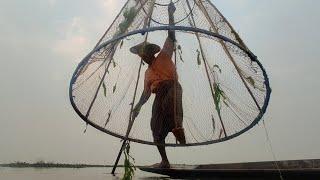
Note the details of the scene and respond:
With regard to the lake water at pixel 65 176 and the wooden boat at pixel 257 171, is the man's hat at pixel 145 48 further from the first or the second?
the lake water at pixel 65 176

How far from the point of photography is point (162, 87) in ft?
19.6

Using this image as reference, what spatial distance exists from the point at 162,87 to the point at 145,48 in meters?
0.57

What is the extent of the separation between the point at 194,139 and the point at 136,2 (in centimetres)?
187

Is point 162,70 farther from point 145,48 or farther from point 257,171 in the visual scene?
point 257,171

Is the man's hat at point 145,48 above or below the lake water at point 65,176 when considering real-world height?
above

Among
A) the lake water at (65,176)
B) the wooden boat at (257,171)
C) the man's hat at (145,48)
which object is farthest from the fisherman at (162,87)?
the lake water at (65,176)

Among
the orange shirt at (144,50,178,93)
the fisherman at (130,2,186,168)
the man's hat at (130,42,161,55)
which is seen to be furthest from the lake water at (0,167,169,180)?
the man's hat at (130,42,161,55)

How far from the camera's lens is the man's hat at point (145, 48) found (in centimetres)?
560

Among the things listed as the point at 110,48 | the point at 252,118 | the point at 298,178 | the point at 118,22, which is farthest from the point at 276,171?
the point at 118,22

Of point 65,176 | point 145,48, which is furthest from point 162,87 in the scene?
point 65,176

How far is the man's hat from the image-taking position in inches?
220

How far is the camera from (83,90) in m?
5.50

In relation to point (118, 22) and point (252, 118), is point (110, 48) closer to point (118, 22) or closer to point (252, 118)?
point (118, 22)

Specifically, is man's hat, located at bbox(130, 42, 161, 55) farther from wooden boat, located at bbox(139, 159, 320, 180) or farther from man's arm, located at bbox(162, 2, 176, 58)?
wooden boat, located at bbox(139, 159, 320, 180)
